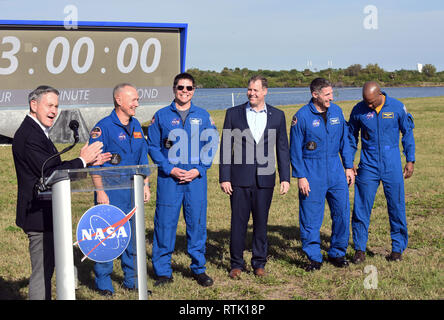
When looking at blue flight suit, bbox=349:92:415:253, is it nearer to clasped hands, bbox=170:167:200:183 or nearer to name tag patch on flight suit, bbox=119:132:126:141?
clasped hands, bbox=170:167:200:183

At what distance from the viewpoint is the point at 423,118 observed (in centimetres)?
2548

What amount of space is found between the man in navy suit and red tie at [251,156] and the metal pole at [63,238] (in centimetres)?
245

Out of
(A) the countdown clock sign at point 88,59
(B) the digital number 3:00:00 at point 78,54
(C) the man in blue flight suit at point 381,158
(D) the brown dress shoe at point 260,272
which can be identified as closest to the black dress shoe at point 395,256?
(C) the man in blue flight suit at point 381,158

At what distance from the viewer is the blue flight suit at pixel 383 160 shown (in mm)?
6254

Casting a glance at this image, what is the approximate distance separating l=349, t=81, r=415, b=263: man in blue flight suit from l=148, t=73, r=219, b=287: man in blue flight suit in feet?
6.25

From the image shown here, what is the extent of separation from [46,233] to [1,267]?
2.53 metres

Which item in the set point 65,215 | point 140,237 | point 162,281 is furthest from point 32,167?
point 162,281

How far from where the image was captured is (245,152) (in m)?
5.79

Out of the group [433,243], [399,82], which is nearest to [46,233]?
[433,243]

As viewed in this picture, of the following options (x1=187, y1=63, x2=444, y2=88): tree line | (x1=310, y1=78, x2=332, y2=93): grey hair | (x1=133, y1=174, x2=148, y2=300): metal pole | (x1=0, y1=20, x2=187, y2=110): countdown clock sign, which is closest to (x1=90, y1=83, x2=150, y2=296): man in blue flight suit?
(x1=133, y1=174, x2=148, y2=300): metal pole

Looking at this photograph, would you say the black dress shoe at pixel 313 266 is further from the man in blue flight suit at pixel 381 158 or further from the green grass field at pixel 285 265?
the man in blue flight suit at pixel 381 158

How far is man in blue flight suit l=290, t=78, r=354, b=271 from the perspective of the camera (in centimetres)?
600

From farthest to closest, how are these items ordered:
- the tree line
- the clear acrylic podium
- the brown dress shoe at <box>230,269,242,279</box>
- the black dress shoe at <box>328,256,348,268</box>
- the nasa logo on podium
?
the tree line < the black dress shoe at <box>328,256,348,268</box> < the brown dress shoe at <box>230,269,242,279</box> < the nasa logo on podium < the clear acrylic podium
